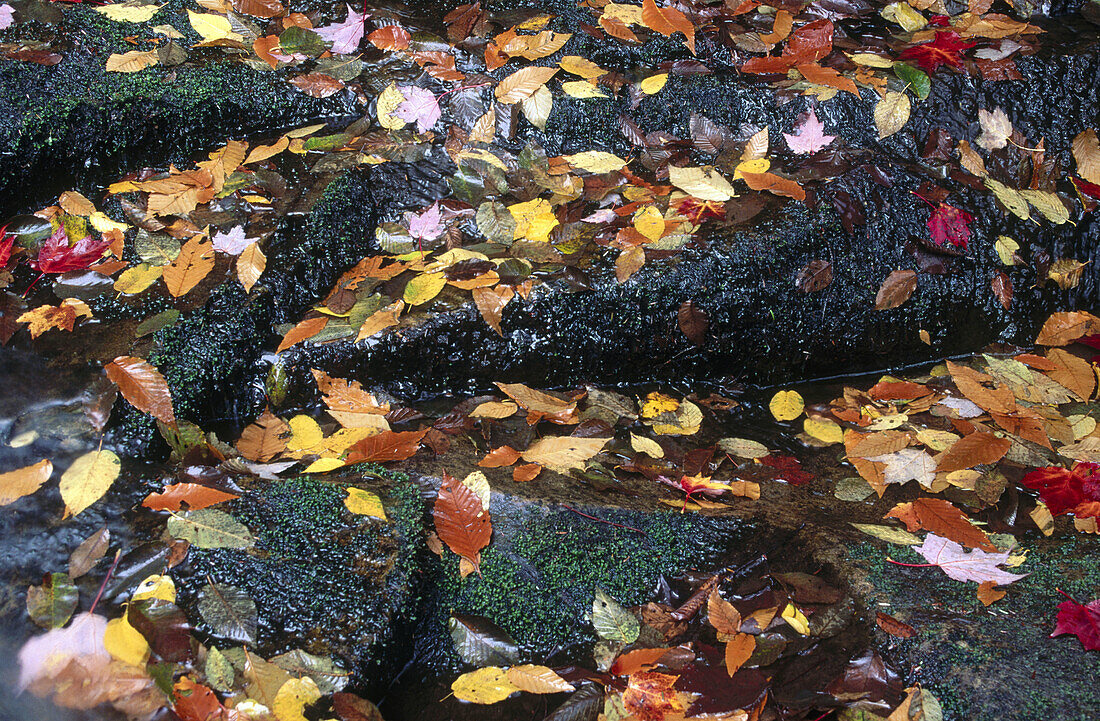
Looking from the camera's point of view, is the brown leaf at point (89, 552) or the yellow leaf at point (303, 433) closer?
the brown leaf at point (89, 552)

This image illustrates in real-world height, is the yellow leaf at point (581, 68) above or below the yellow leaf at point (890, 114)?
above

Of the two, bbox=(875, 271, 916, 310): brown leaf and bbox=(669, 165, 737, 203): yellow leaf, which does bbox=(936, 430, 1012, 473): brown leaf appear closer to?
bbox=(875, 271, 916, 310): brown leaf

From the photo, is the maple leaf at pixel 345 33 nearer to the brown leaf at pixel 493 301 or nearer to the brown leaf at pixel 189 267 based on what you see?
the brown leaf at pixel 189 267

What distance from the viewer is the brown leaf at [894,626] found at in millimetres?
1725

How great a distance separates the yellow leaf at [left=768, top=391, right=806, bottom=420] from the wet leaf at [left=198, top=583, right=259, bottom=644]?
6.49 feet

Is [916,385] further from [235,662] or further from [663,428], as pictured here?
[235,662]

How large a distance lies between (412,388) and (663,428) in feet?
3.04

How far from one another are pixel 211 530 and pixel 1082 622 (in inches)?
83.3

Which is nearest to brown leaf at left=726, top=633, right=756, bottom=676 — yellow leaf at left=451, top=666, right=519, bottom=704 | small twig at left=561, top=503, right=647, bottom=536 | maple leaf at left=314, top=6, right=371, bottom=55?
small twig at left=561, top=503, right=647, bottom=536

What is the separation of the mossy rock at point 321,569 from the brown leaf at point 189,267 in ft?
3.03

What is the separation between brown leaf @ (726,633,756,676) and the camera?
1.73 metres

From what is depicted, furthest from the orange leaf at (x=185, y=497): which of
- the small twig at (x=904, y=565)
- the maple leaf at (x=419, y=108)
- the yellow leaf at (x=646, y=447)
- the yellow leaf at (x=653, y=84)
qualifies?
the yellow leaf at (x=653, y=84)

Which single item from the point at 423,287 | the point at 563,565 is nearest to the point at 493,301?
the point at 423,287

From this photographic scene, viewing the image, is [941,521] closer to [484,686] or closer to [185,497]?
[484,686]
